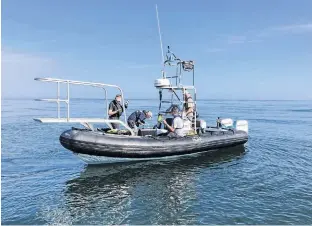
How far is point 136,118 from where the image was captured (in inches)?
526

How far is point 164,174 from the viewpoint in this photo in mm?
11133

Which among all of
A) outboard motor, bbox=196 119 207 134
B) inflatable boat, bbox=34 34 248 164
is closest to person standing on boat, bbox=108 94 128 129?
inflatable boat, bbox=34 34 248 164

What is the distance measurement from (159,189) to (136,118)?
14.5 feet

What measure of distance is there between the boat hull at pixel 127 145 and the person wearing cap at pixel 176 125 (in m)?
0.29

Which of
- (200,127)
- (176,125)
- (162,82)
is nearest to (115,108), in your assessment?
(162,82)

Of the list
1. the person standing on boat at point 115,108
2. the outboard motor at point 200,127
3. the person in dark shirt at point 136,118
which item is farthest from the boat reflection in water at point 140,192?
the person standing on boat at point 115,108

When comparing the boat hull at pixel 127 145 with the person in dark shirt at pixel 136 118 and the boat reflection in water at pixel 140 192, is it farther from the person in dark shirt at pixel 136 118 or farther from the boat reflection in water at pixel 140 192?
the person in dark shirt at pixel 136 118

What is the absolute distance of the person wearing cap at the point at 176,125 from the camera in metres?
12.8

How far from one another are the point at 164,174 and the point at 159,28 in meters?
6.45

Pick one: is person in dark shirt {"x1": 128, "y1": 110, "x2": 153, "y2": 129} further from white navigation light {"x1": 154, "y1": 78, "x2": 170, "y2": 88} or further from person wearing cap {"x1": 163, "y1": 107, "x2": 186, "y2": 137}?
white navigation light {"x1": 154, "y1": 78, "x2": 170, "y2": 88}

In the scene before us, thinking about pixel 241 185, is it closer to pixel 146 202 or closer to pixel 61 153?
pixel 146 202

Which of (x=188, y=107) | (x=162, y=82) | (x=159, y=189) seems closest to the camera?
(x=159, y=189)

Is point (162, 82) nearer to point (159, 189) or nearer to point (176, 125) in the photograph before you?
point (176, 125)

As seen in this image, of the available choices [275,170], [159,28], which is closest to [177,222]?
[275,170]
